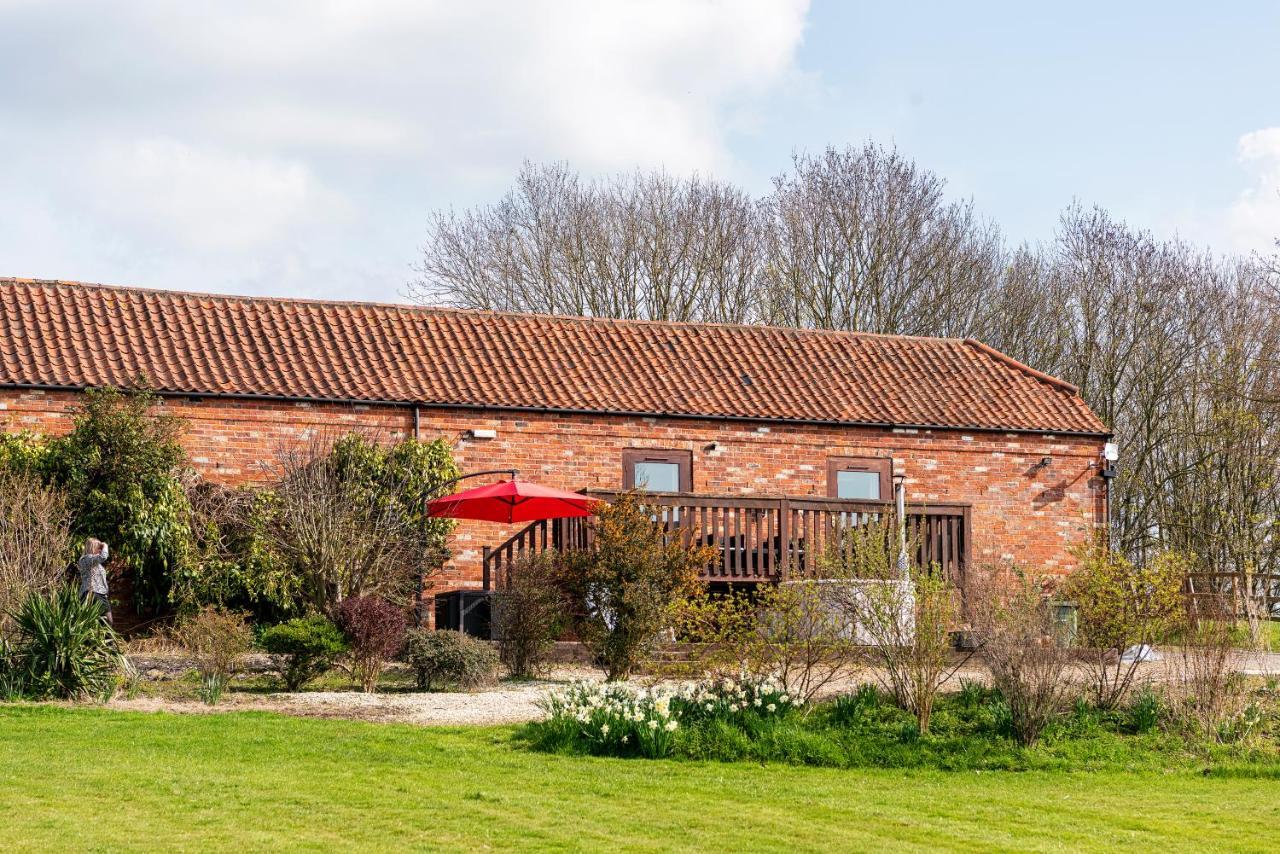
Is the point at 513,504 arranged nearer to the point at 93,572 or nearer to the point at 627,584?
the point at 627,584

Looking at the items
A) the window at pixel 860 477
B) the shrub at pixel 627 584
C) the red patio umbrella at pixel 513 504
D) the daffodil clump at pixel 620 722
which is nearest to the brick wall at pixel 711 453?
the window at pixel 860 477

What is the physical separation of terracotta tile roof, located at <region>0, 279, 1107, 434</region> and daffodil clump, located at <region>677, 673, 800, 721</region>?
10.3 m

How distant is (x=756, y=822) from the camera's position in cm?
887

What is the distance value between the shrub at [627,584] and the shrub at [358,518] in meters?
2.81

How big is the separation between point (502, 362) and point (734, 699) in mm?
12039

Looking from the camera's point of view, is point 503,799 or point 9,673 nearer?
point 503,799

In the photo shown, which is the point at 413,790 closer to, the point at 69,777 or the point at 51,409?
Result: the point at 69,777

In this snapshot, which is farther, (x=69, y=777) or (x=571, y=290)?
(x=571, y=290)

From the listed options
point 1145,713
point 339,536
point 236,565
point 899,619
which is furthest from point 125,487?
point 1145,713

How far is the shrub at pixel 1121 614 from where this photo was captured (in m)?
13.7

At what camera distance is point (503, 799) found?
9.40m

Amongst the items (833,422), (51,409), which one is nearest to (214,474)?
(51,409)

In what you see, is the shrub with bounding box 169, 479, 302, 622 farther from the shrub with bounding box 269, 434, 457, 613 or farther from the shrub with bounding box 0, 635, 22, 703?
the shrub with bounding box 0, 635, 22, 703

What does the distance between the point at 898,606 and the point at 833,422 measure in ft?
35.8
